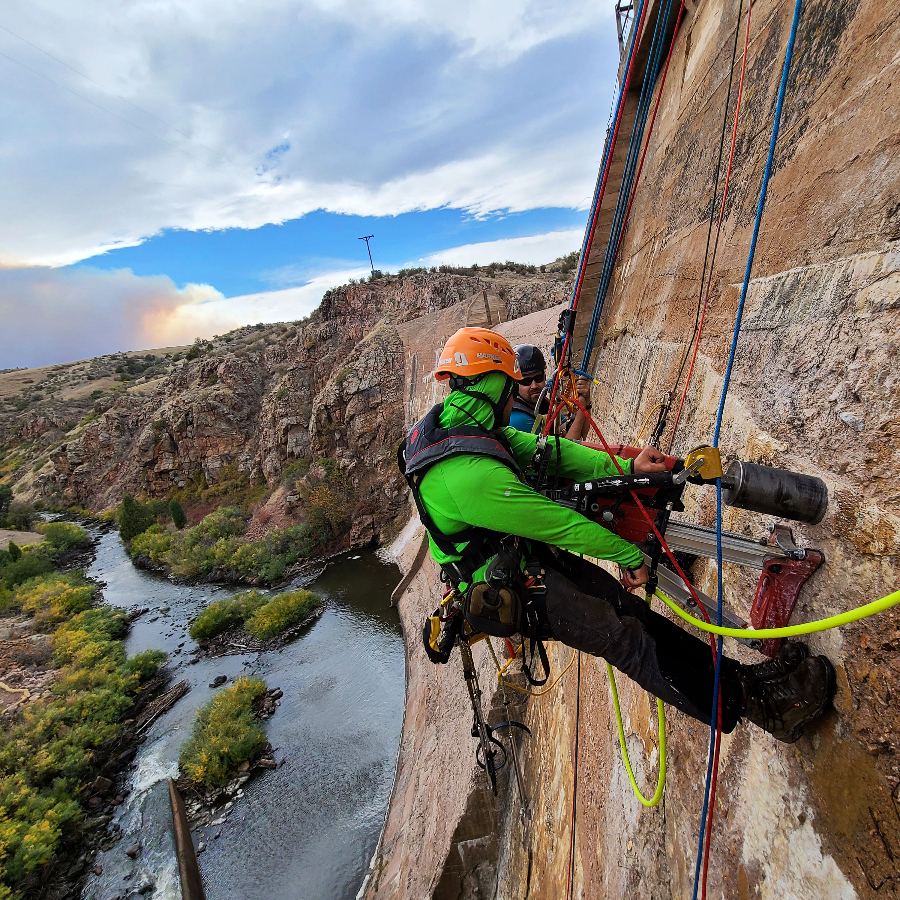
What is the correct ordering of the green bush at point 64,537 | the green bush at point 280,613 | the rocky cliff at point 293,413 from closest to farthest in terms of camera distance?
1. the green bush at point 280,613
2. the rocky cliff at point 293,413
3. the green bush at point 64,537

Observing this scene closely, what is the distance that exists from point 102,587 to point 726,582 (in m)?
27.1

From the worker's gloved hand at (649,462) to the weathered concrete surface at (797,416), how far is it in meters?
0.32

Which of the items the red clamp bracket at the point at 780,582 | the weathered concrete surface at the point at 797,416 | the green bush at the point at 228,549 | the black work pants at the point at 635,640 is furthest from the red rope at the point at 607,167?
the green bush at the point at 228,549

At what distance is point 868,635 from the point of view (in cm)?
128

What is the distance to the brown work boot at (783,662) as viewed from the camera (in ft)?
4.89

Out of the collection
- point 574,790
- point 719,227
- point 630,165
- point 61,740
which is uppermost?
point 630,165

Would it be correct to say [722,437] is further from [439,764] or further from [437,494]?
[439,764]

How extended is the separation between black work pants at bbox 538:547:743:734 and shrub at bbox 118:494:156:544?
2946 centimetres

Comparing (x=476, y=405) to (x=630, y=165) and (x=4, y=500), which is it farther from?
(x=4, y=500)

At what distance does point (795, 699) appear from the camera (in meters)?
1.42

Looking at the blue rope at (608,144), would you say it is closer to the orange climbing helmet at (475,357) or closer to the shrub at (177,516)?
the orange climbing helmet at (475,357)

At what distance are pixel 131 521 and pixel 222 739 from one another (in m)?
18.9

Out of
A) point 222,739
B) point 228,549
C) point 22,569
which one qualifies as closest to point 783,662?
point 222,739

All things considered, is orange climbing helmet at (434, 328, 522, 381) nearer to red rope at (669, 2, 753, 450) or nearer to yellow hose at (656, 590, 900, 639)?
red rope at (669, 2, 753, 450)
